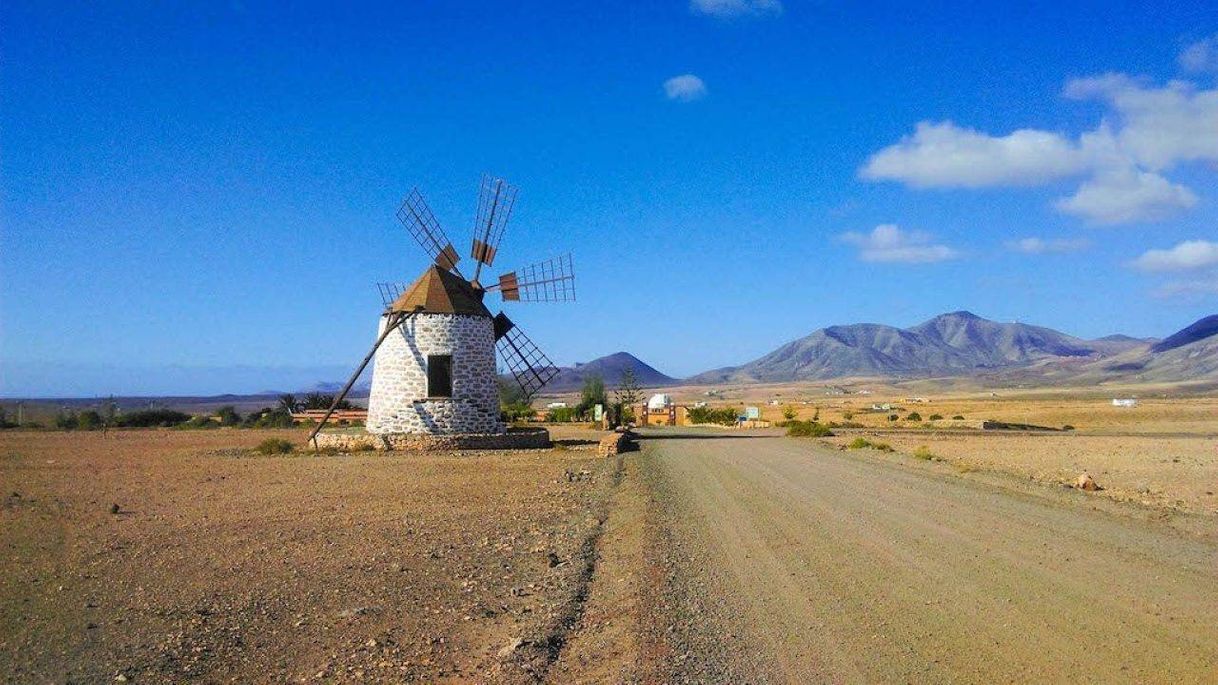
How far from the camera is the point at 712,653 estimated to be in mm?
6355

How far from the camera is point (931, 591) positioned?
26.3 ft

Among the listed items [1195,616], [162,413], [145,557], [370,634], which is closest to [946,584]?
[1195,616]

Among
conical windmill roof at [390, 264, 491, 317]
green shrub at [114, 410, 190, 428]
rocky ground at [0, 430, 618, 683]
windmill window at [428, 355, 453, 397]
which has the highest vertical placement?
conical windmill roof at [390, 264, 491, 317]

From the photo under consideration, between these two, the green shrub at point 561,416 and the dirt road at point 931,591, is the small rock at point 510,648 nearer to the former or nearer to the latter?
the dirt road at point 931,591

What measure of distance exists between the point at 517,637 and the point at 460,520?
247 inches

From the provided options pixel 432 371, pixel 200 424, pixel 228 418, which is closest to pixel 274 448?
pixel 432 371

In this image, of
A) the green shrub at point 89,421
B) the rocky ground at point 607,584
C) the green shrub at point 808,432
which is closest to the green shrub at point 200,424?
the green shrub at point 89,421

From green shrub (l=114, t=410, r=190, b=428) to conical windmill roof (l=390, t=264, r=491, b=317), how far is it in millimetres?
25821

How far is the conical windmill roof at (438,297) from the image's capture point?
29125 mm

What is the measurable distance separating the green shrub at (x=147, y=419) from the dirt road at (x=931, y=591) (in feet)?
139

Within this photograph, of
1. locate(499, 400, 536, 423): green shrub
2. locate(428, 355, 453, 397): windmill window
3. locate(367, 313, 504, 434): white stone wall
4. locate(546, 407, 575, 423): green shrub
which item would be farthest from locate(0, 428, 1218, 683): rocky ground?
locate(546, 407, 575, 423): green shrub

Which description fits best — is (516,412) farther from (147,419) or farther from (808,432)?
(808,432)

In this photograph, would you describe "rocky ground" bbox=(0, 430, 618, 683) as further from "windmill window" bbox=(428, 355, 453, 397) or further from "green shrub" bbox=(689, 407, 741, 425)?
"green shrub" bbox=(689, 407, 741, 425)

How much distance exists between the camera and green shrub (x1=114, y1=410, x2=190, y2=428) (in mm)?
48125
